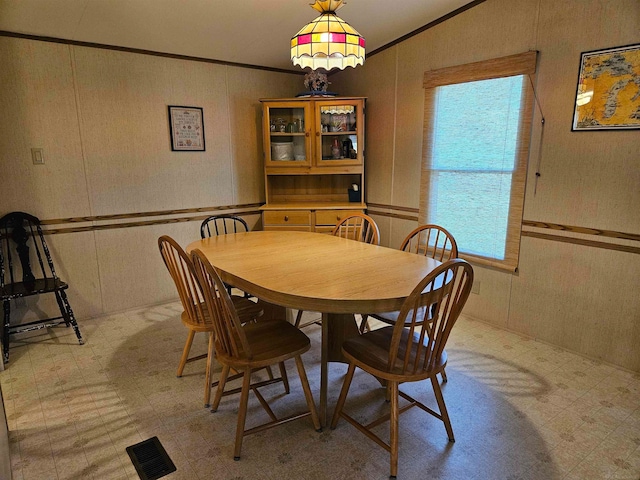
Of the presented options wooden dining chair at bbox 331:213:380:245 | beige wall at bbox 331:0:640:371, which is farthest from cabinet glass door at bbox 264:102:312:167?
beige wall at bbox 331:0:640:371

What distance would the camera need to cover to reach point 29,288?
9.16 feet

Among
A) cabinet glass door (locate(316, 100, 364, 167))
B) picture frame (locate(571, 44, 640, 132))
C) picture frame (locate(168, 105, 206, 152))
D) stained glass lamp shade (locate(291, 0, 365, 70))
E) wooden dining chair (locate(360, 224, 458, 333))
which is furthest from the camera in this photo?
cabinet glass door (locate(316, 100, 364, 167))

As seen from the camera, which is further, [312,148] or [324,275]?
[312,148]

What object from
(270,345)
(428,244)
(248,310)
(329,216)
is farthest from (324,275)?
(329,216)

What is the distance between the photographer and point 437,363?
174 cm

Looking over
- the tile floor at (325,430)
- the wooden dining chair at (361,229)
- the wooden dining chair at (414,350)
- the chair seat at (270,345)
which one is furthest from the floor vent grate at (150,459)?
the wooden dining chair at (361,229)

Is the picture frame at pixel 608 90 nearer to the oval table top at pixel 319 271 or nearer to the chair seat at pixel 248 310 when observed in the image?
the oval table top at pixel 319 271

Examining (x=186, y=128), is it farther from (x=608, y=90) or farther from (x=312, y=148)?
(x=608, y=90)

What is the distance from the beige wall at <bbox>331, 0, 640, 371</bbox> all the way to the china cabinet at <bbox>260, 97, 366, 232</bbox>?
0.98 m

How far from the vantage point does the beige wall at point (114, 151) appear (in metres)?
2.96

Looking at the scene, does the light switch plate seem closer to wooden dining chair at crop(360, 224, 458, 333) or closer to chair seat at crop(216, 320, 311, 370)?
chair seat at crop(216, 320, 311, 370)

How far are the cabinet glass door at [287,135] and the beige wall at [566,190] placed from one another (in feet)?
4.31

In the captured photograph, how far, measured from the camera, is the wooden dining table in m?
1.65

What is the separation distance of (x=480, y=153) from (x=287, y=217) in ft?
6.05
